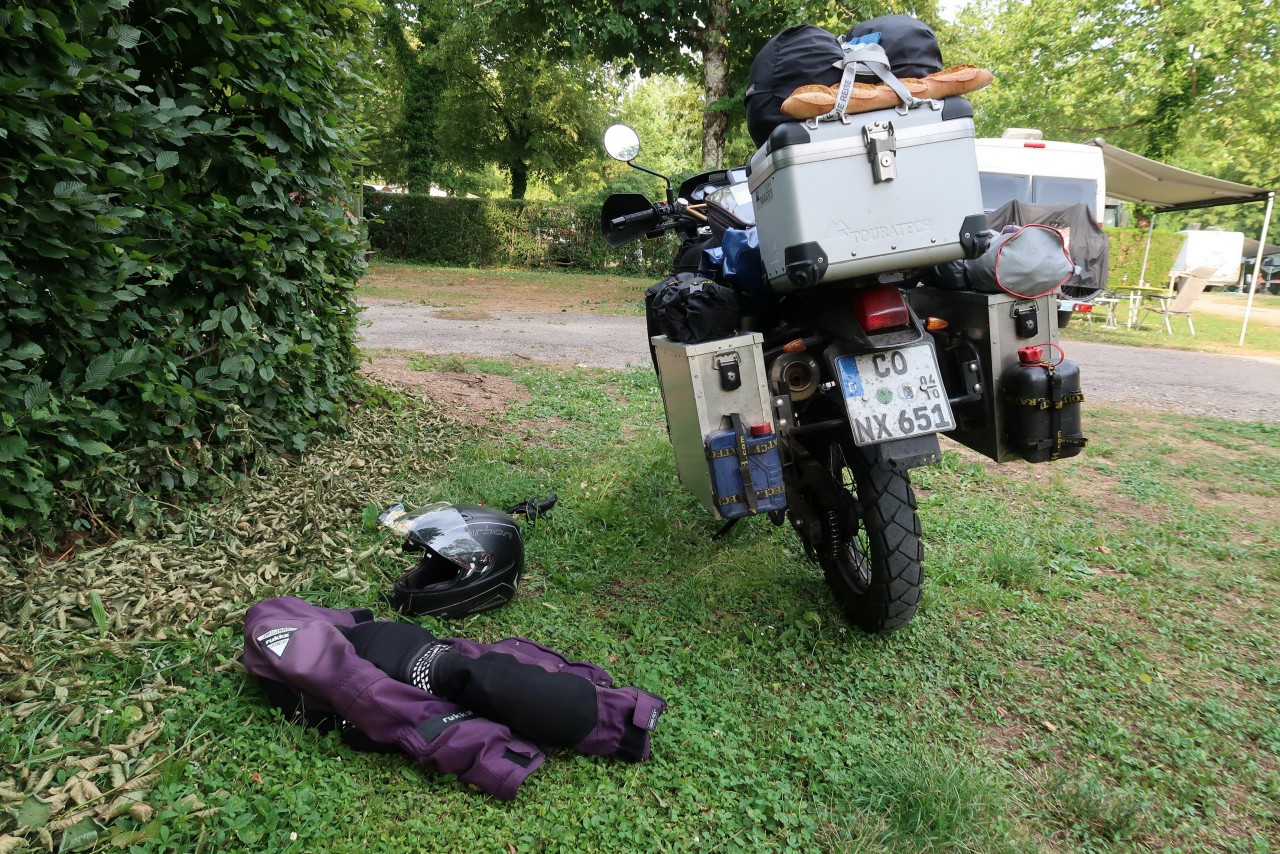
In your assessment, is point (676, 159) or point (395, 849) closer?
point (395, 849)

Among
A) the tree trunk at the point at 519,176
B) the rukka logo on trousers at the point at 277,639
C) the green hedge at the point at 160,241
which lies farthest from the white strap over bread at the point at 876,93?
the tree trunk at the point at 519,176

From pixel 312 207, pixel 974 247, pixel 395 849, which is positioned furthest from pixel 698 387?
pixel 312 207

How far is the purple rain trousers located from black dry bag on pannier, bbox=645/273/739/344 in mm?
1292

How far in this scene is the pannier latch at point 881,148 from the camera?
2330 millimetres

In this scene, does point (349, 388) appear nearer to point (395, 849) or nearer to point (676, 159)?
point (395, 849)

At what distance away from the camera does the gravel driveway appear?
25.8 ft

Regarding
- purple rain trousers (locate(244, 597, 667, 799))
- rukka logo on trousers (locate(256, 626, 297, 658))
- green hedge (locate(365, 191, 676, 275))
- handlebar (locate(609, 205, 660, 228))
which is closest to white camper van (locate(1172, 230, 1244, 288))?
green hedge (locate(365, 191, 676, 275))

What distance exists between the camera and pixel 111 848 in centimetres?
180

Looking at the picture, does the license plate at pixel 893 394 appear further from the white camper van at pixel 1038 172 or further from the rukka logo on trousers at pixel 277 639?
the white camper van at pixel 1038 172

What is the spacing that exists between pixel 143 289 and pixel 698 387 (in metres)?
2.32

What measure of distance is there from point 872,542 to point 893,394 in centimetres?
53

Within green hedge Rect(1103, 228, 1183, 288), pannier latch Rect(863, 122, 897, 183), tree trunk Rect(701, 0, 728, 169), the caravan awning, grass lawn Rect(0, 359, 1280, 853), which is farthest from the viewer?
green hedge Rect(1103, 228, 1183, 288)

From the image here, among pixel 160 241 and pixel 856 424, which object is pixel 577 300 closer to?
pixel 160 241

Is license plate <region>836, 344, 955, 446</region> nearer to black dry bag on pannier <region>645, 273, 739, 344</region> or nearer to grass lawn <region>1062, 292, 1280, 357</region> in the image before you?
black dry bag on pannier <region>645, 273, 739, 344</region>
